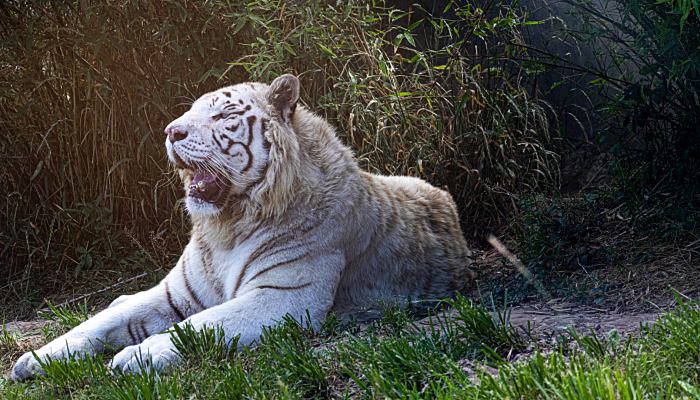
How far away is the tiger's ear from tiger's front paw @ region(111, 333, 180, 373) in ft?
4.31

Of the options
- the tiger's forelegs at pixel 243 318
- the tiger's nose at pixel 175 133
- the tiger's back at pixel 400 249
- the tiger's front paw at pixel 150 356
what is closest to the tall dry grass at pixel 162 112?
the tiger's back at pixel 400 249

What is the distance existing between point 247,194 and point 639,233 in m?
2.22

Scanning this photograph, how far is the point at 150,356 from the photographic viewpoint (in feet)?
11.8

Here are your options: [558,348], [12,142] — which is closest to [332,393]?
[558,348]

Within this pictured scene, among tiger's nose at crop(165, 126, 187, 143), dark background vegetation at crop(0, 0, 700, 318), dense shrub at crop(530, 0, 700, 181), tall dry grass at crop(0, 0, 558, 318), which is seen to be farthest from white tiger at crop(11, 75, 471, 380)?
dense shrub at crop(530, 0, 700, 181)

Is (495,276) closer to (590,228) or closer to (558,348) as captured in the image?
(590,228)

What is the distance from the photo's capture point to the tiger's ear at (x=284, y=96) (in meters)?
4.52

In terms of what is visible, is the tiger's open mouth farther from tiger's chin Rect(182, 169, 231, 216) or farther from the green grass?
the green grass

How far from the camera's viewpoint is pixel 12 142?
20.9ft

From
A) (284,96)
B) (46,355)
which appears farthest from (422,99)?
(46,355)

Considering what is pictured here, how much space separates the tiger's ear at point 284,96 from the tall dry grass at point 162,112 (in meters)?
1.16

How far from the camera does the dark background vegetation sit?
573cm

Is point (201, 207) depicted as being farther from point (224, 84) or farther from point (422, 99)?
point (422, 99)

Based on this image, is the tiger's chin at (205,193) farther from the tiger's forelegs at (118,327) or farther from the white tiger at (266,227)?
the tiger's forelegs at (118,327)
